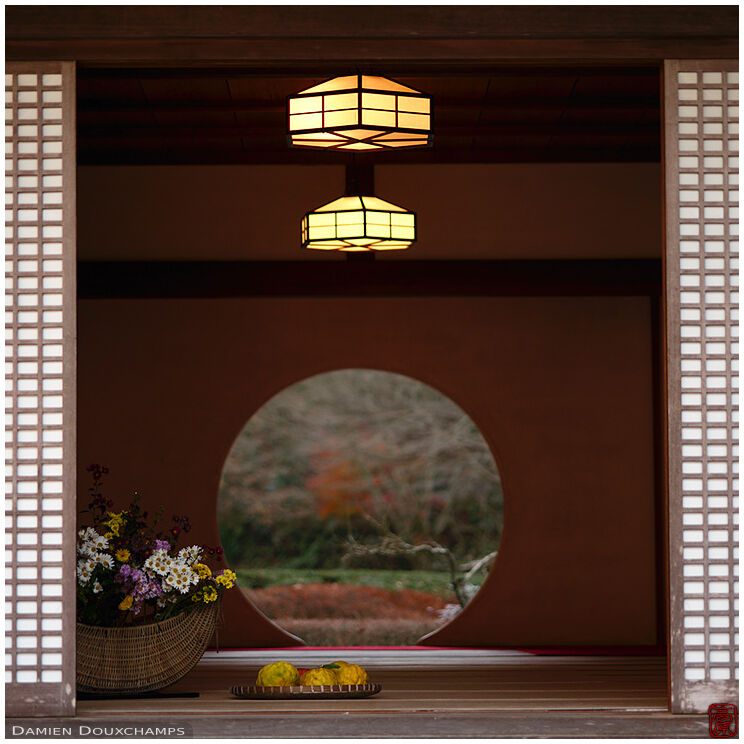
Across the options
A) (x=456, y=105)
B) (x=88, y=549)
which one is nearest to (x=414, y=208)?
(x=456, y=105)

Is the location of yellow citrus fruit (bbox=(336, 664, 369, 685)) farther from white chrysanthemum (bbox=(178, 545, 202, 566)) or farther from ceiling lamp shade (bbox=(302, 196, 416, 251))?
ceiling lamp shade (bbox=(302, 196, 416, 251))

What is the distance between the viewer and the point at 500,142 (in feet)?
22.0

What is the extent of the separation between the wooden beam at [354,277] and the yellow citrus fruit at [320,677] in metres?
3.02

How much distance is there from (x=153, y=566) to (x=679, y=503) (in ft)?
6.73

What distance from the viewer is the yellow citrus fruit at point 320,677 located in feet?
14.0

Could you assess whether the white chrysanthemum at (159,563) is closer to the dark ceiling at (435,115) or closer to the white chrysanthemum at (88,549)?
the white chrysanthemum at (88,549)

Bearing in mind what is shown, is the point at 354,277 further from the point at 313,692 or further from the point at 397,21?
the point at 313,692

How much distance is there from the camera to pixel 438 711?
12.8 ft

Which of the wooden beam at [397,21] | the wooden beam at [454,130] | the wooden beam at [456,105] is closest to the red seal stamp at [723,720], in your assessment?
the wooden beam at [397,21]

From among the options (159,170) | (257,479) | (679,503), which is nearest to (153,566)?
(679,503)

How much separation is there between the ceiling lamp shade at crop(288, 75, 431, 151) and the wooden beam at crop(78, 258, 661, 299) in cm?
286

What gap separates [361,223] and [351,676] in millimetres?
2053

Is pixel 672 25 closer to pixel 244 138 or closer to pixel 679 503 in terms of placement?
pixel 679 503

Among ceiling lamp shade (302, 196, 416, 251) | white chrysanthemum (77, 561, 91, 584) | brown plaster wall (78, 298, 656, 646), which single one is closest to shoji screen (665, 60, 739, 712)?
ceiling lamp shade (302, 196, 416, 251)
